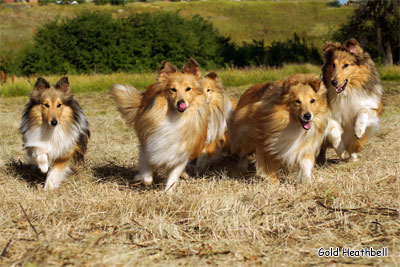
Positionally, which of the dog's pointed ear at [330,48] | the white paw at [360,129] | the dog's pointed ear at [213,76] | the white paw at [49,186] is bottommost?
the white paw at [49,186]

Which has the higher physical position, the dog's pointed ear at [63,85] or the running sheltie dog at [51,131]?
the dog's pointed ear at [63,85]

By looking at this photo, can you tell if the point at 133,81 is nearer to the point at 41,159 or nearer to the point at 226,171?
the point at 226,171

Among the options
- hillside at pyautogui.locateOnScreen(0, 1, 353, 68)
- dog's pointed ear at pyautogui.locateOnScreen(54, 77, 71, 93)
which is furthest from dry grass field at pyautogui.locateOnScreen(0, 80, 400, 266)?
hillside at pyautogui.locateOnScreen(0, 1, 353, 68)

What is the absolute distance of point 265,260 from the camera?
10.9 feet

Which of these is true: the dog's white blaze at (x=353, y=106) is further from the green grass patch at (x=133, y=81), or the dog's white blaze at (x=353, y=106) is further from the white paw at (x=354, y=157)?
the green grass patch at (x=133, y=81)

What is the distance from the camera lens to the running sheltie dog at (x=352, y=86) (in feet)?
20.0

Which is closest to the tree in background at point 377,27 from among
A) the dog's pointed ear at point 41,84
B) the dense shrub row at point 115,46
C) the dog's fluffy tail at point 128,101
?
the dense shrub row at point 115,46

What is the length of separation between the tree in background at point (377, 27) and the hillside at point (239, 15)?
10.1m

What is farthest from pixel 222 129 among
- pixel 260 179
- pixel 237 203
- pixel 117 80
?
pixel 117 80

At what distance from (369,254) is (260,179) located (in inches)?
92.6

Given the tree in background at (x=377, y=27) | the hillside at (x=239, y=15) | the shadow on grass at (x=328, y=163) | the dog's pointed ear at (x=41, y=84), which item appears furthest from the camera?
the hillside at (x=239, y=15)

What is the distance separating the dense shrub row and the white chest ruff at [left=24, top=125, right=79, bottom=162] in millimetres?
15493

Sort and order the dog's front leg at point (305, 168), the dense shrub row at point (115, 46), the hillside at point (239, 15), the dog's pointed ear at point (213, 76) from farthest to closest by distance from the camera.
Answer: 1. the hillside at point (239, 15)
2. the dense shrub row at point (115, 46)
3. the dog's pointed ear at point (213, 76)
4. the dog's front leg at point (305, 168)

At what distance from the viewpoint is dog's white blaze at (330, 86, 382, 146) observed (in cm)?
617
